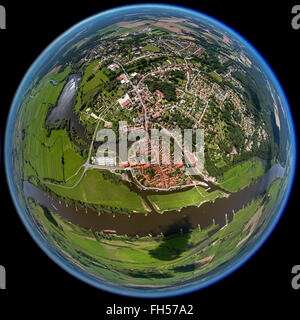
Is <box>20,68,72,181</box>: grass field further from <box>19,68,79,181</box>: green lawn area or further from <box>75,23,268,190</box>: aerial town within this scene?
<box>75,23,268,190</box>: aerial town

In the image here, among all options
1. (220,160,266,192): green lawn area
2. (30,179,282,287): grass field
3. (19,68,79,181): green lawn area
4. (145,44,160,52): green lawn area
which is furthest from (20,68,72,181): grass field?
(220,160,266,192): green lawn area

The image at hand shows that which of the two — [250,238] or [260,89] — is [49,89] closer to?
[260,89]

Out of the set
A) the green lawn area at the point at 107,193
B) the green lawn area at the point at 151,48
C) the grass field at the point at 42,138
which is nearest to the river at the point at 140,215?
the green lawn area at the point at 107,193

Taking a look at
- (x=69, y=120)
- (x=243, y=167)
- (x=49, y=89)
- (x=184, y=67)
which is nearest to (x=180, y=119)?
(x=184, y=67)

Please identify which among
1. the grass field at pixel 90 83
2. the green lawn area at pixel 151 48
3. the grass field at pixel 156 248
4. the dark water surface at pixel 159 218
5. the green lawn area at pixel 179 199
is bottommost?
the grass field at pixel 156 248

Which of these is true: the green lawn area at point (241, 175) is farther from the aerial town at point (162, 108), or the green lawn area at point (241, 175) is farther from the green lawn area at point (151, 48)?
the green lawn area at point (151, 48)

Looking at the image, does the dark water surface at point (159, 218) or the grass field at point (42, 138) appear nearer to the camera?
the dark water surface at point (159, 218)

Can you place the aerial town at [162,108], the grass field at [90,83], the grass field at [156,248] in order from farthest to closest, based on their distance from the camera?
the grass field at [156,248] < the grass field at [90,83] < the aerial town at [162,108]
